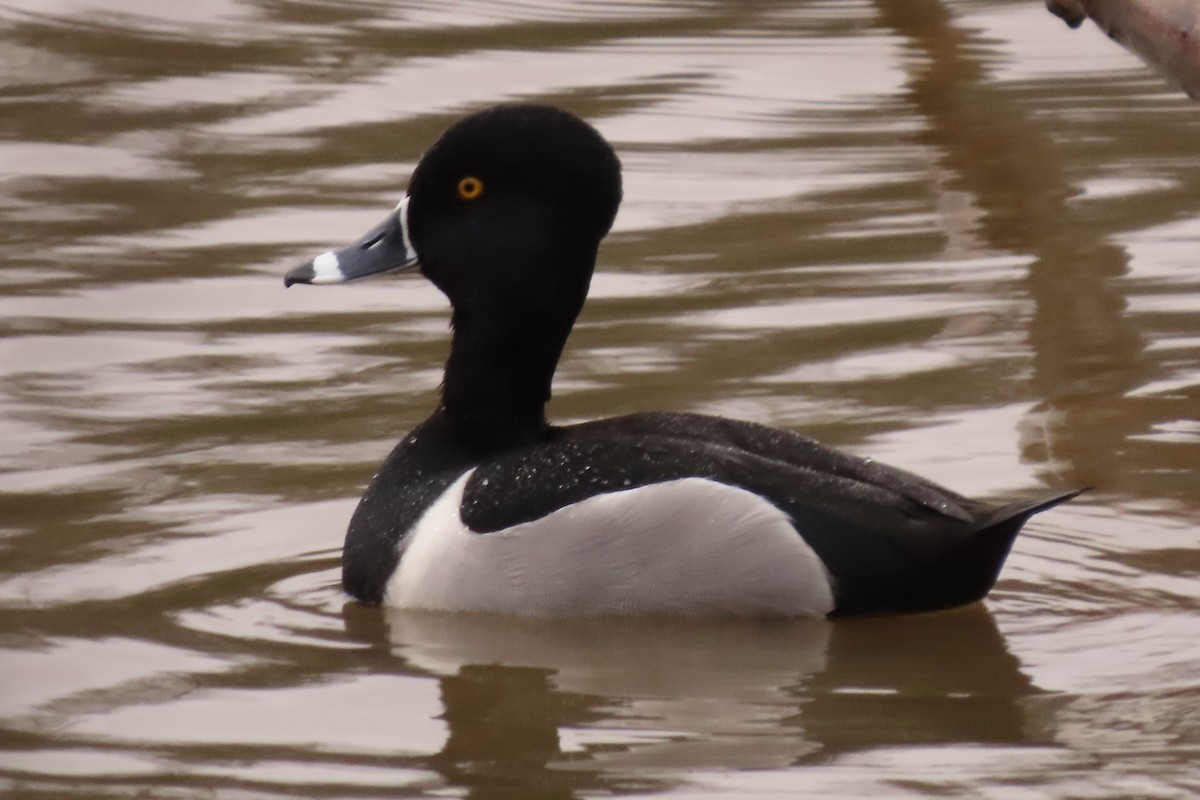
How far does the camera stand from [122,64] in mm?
11984

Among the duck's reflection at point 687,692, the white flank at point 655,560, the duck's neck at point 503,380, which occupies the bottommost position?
the duck's reflection at point 687,692

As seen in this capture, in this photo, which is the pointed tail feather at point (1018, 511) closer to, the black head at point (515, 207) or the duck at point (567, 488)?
the duck at point (567, 488)

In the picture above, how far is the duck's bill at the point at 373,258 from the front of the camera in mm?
6422

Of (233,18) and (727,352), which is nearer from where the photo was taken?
(727,352)

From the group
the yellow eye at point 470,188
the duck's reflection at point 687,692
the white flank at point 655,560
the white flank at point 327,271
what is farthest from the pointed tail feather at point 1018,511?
the white flank at point 327,271

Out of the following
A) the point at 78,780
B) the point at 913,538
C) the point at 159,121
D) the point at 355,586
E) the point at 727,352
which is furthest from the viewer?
the point at 159,121

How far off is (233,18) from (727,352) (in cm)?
548

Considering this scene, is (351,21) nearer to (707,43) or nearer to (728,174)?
(707,43)

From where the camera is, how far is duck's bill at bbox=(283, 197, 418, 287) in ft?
21.1

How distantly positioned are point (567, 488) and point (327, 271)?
110 centimetres

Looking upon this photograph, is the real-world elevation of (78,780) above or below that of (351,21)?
below

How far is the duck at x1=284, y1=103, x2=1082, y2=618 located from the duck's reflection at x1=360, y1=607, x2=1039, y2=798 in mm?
84

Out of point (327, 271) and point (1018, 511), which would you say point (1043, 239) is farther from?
point (1018, 511)

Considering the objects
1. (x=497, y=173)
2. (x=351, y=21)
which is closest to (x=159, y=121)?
(x=351, y=21)
